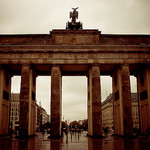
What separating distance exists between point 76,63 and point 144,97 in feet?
47.3

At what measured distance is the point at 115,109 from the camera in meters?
41.2

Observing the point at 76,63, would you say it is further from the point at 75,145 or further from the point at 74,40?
the point at 75,145

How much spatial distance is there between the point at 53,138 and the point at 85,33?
18823 millimetres

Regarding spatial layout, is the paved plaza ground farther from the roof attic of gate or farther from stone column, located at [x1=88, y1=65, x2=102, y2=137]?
the roof attic of gate

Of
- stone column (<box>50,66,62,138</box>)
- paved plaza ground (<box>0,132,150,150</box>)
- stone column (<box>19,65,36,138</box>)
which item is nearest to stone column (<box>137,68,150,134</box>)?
paved plaza ground (<box>0,132,150,150</box>)

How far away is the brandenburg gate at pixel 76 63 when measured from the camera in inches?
1358

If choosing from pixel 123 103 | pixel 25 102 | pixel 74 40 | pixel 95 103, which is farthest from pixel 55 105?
pixel 74 40

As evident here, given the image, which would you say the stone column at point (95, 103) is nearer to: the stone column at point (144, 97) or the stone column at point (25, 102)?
the stone column at point (144, 97)

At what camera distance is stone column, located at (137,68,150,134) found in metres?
37.5

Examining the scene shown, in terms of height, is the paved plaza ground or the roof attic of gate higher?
the roof attic of gate

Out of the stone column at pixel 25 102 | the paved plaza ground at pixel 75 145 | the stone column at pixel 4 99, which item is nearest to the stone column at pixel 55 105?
the stone column at pixel 25 102

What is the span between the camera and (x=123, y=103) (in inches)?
1387

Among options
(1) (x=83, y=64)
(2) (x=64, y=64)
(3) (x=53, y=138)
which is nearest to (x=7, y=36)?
(2) (x=64, y=64)

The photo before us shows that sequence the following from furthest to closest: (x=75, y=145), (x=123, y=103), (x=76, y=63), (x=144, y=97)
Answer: (x=144, y=97) < (x=76, y=63) < (x=123, y=103) < (x=75, y=145)
